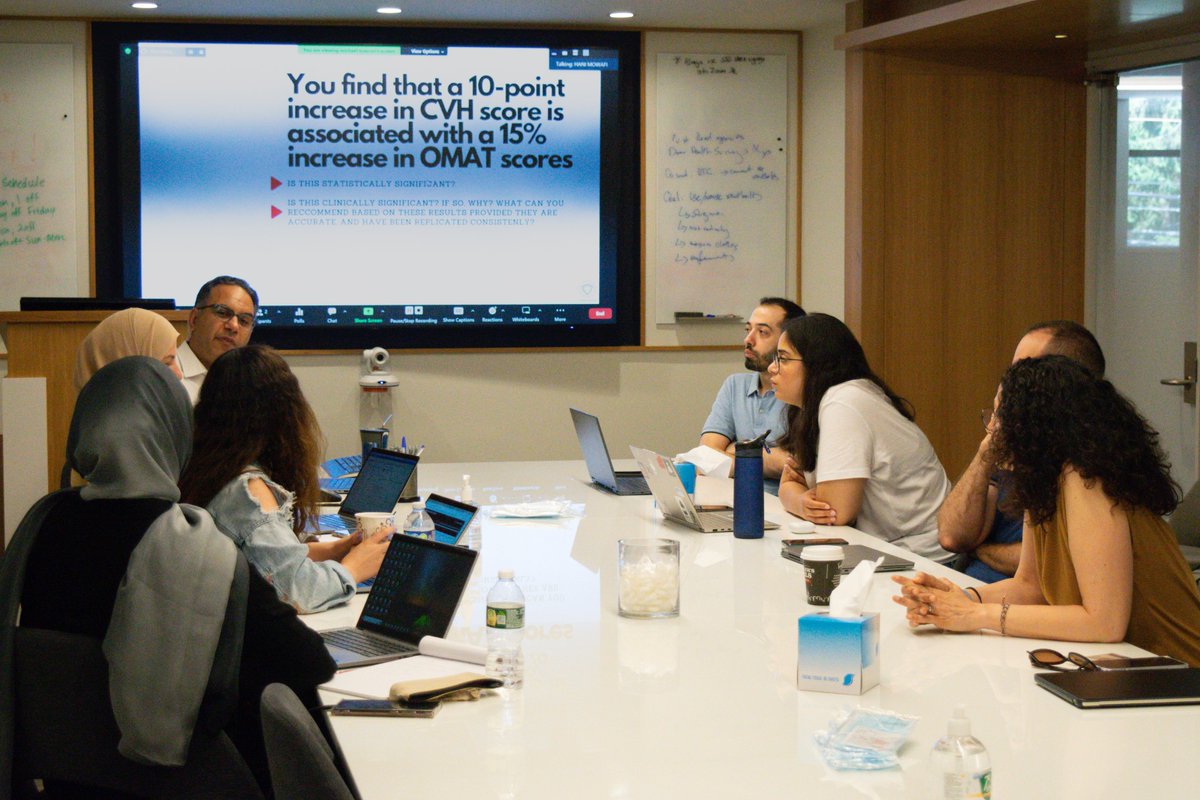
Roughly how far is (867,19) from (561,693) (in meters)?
4.17

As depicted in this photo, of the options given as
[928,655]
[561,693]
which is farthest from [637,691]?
[928,655]

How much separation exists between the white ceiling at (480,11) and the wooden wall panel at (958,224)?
0.59 metres

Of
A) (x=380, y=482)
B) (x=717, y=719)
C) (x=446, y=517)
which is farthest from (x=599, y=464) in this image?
(x=717, y=719)

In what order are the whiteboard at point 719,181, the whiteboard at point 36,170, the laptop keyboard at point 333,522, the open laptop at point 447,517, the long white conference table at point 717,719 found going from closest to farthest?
1. the long white conference table at point 717,719
2. the open laptop at point 447,517
3. the laptop keyboard at point 333,522
4. the whiteboard at point 36,170
5. the whiteboard at point 719,181

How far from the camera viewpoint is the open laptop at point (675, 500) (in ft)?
10.3

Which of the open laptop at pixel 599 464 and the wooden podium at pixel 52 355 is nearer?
the wooden podium at pixel 52 355

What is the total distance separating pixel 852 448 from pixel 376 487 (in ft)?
4.29

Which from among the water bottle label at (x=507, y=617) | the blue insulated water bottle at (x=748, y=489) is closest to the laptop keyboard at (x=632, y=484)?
the blue insulated water bottle at (x=748, y=489)

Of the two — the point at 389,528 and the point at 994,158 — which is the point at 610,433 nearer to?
the point at 994,158

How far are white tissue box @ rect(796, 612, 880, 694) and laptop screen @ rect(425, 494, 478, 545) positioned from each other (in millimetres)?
1134

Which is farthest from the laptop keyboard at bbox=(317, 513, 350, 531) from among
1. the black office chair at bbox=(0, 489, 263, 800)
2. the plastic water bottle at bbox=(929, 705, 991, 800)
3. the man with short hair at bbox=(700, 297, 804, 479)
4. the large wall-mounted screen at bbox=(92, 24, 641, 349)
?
the large wall-mounted screen at bbox=(92, 24, 641, 349)

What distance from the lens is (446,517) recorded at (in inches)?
114

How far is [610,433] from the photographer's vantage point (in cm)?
583

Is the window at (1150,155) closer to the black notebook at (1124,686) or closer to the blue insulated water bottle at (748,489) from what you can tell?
the blue insulated water bottle at (748,489)
